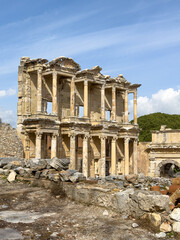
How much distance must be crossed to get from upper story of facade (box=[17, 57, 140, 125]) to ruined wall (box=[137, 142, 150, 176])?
231 inches

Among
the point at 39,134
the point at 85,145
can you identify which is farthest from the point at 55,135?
the point at 85,145

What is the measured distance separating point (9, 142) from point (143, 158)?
17656 mm

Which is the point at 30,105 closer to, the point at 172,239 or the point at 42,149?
the point at 42,149

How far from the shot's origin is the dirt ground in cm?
632

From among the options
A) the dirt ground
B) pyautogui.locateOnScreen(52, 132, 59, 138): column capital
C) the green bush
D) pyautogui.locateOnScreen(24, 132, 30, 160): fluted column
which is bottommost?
the dirt ground

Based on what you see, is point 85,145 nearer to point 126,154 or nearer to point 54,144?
point 54,144

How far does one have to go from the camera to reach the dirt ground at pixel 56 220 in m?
6.32

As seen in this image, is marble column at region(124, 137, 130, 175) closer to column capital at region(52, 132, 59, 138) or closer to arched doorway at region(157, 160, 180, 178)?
arched doorway at region(157, 160, 180, 178)

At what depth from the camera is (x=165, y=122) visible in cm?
4869

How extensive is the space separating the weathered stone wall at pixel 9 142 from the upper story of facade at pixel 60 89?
2569mm

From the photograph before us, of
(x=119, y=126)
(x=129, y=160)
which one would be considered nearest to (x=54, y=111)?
(x=119, y=126)

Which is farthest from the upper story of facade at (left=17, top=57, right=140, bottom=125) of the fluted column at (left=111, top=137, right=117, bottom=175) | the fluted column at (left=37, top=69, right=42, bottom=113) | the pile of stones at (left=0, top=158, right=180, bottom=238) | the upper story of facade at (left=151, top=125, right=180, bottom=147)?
the pile of stones at (left=0, top=158, right=180, bottom=238)

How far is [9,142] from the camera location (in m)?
22.0

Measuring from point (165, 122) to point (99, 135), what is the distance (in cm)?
2272
